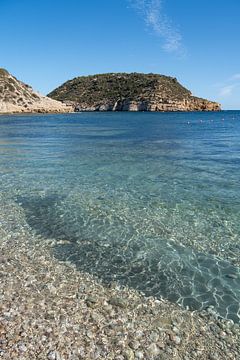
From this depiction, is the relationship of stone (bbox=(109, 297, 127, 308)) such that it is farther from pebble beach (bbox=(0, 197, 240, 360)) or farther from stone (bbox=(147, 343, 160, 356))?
stone (bbox=(147, 343, 160, 356))

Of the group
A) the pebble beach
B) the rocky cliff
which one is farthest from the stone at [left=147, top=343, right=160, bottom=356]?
the rocky cliff

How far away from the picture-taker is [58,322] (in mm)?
7262

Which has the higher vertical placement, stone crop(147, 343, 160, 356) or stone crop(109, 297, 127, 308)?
stone crop(147, 343, 160, 356)

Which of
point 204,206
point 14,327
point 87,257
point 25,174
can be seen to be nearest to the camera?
point 14,327

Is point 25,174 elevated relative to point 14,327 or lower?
lower

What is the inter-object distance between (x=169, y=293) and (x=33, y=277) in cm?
366

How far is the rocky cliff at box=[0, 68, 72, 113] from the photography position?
13920 centimetres

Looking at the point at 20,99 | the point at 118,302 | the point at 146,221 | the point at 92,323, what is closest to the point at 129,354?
the point at 92,323

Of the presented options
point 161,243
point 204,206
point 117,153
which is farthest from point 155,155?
point 161,243

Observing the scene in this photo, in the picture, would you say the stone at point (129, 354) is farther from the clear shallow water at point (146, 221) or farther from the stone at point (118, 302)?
the clear shallow water at point (146, 221)

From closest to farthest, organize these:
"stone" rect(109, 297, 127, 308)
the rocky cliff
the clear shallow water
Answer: "stone" rect(109, 297, 127, 308) → the clear shallow water → the rocky cliff

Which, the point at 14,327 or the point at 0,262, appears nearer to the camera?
the point at 14,327

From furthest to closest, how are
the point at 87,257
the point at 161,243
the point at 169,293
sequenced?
the point at 161,243 → the point at 87,257 → the point at 169,293

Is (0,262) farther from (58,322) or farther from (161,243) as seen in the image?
(161,243)
